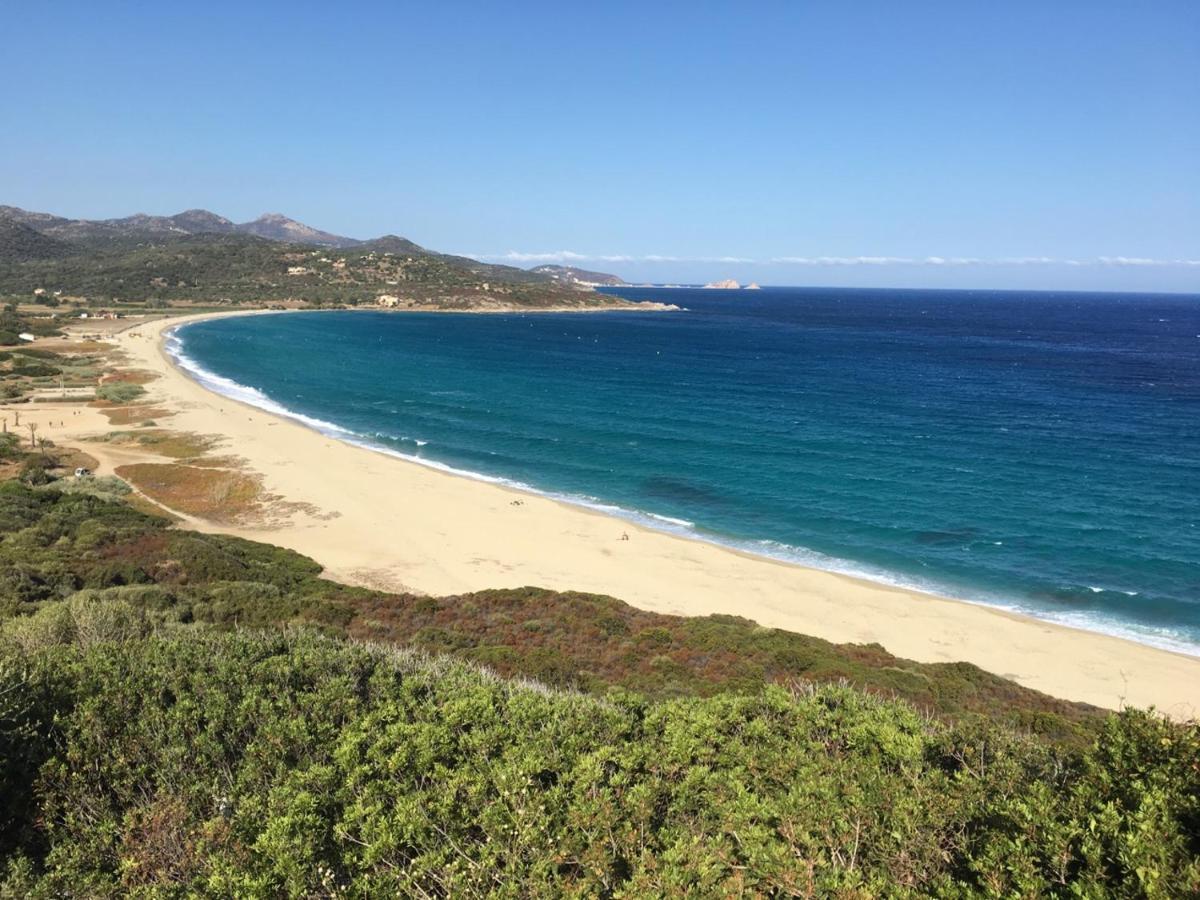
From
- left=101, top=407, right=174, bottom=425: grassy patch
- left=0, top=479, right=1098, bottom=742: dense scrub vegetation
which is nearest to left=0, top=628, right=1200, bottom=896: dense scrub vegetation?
left=0, top=479, right=1098, bottom=742: dense scrub vegetation

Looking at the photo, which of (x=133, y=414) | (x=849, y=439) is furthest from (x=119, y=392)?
(x=849, y=439)

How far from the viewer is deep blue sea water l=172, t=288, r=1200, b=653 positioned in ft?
98.5

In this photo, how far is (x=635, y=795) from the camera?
7.12 m

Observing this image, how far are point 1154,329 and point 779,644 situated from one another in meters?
166

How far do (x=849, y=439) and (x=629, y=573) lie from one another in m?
28.0

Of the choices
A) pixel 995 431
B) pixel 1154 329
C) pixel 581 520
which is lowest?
pixel 581 520

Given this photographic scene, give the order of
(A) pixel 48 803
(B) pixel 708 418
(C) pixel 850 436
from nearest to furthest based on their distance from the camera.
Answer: (A) pixel 48 803 < (C) pixel 850 436 < (B) pixel 708 418

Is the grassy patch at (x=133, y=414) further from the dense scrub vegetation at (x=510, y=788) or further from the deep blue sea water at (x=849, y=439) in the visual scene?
the dense scrub vegetation at (x=510, y=788)

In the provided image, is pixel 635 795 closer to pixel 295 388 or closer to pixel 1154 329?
pixel 295 388

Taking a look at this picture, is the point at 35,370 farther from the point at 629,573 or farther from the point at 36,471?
the point at 629,573

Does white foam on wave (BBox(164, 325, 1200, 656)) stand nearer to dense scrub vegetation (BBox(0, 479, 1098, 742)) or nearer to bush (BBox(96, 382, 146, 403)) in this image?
dense scrub vegetation (BBox(0, 479, 1098, 742))

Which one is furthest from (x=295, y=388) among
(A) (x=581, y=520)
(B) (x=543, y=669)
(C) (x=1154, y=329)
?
(C) (x=1154, y=329)

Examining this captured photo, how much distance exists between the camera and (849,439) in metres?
49.5

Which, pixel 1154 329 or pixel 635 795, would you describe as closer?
pixel 635 795
